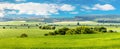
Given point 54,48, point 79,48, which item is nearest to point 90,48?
point 79,48

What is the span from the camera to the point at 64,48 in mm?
54938

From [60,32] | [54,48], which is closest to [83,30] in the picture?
[60,32]

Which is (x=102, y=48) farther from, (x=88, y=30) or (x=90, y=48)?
(x=88, y=30)

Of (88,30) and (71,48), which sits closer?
(71,48)

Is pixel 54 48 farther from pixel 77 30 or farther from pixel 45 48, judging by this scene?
pixel 77 30

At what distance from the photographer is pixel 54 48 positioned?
55688mm

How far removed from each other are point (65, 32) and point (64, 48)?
72.0 metres

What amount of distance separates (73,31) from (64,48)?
68.0 metres

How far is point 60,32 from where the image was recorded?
129 meters

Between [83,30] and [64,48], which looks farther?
[83,30]

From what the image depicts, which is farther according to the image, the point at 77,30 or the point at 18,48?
the point at 77,30

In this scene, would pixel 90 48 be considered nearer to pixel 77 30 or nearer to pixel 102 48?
pixel 102 48

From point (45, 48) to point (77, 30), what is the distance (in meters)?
69.2

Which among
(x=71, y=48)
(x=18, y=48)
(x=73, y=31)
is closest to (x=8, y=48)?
(x=18, y=48)
